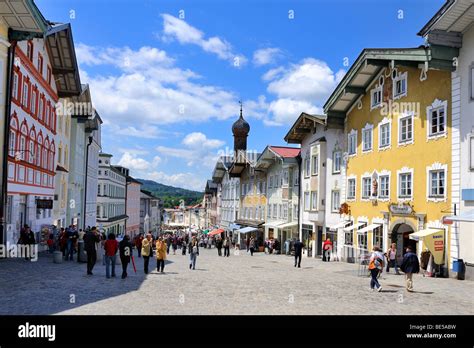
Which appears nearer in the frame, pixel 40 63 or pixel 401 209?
pixel 401 209

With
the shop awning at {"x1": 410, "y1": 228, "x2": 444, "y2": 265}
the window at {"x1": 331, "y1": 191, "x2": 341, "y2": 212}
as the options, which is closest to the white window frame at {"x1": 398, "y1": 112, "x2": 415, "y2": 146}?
the shop awning at {"x1": 410, "y1": 228, "x2": 444, "y2": 265}

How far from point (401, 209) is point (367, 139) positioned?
19.9 ft

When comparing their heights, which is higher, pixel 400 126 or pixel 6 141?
pixel 400 126

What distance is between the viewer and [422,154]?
84.1 feet

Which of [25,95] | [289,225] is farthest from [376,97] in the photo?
[25,95]

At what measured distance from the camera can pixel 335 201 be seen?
120ft

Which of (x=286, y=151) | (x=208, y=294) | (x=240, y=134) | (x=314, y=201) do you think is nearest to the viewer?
(x=208, y=294)

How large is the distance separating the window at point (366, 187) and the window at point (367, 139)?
189 cm

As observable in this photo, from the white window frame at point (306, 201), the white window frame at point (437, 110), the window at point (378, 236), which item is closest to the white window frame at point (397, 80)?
the white window frame at point (437, 110)

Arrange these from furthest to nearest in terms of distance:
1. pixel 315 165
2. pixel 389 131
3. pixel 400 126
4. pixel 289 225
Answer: pixel 289 225 → pixel 315 165 → pixel 389 131 → pixel 400 126

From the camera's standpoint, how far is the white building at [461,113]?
21.8 metres

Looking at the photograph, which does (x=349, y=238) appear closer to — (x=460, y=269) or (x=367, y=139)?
(x=367, y=139)
